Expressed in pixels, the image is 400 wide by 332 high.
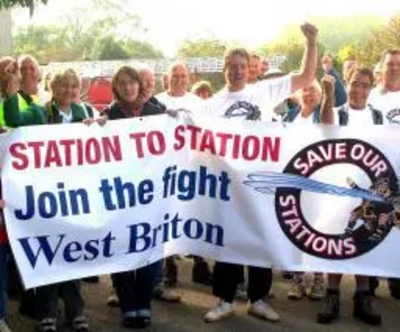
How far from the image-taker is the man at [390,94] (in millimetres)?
5984

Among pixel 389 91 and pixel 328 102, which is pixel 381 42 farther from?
pixel 328 102

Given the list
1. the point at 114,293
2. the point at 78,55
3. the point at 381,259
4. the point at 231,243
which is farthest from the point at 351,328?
the point at 78,55

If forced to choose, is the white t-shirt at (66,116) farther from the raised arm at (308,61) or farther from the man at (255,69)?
the man at (255,69)

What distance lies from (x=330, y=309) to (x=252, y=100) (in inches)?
66.0

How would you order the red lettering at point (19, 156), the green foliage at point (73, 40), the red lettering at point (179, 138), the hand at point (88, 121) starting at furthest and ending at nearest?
the green foliage at point (73, 40) < the red lettering at point (179, 138) < the hand at point (88, 121) < the red lettering at point (19, 156)

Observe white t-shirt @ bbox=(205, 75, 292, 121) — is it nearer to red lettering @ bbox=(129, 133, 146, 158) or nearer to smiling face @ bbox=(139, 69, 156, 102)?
smiling face @ bbox=(139, 69, 156, 102)

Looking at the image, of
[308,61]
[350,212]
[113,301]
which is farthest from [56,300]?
[308,61]

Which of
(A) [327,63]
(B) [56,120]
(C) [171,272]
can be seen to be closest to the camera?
(B) [56,120]

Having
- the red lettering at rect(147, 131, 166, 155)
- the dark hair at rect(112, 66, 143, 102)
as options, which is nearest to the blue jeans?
the red lettering at rect(147, 131, 166, 155)

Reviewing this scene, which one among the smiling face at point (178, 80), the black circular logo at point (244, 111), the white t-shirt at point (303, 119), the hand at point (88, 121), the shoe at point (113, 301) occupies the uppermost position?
the smiling face at point (178, 80)

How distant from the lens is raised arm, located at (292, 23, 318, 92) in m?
5.45

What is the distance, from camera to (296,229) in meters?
5.43

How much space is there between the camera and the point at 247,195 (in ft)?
17.8

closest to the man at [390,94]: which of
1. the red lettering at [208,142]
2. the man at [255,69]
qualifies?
the man at [255,69]
